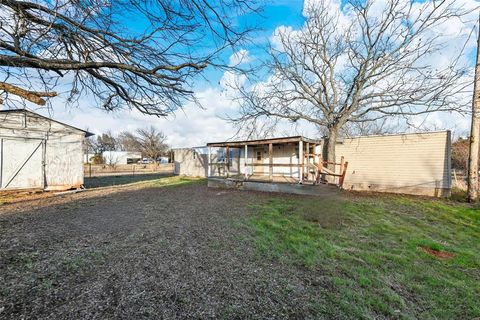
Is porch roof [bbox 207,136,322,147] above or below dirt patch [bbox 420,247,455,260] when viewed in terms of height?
above

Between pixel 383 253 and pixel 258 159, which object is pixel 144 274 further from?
pixel 258 159

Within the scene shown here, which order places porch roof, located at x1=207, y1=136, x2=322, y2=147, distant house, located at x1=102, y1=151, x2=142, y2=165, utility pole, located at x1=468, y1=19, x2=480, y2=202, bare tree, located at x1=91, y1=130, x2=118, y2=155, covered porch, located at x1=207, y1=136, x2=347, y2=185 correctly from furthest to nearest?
1. bare tree, located at x1=91, y1=130, x2=118, y2=155
2. distant house, located at x1=102, y1=151, x2=142, y2=165
3. covered porch, located at x1=207, y1=136, x2=347, y2=185
4. porch roof, located at x1=207, y1=136, x2=322, y2=147
5. utility pole, located at x1=468, y1=19, x2=480, y2=202

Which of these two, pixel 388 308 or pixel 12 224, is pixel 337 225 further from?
pixel 12 224

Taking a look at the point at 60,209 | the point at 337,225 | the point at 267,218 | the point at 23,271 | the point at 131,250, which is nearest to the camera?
the point at 23,271

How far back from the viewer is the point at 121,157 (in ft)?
133

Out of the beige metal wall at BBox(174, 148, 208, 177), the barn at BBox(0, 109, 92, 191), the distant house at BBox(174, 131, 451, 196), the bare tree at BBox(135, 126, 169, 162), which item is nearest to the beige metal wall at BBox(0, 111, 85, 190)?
the barn at BBox(0, 109, 92, 191)

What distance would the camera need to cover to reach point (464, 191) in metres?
9.10

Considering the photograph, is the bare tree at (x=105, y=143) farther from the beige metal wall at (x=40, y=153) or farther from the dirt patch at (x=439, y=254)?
the dirt patch at (x=439, y=254)

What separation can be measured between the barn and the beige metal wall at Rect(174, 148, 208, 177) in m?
9.39

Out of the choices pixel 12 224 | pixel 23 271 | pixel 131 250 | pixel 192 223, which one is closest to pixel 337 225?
pixel 192 223

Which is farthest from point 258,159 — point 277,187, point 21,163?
point 21,163

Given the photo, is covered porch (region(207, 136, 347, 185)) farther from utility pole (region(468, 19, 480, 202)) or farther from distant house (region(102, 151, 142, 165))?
distant house (region(102, 151, 142, 165))

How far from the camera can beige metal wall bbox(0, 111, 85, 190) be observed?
27.3 ft

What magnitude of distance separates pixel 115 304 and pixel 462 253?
17.4ft
